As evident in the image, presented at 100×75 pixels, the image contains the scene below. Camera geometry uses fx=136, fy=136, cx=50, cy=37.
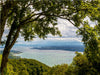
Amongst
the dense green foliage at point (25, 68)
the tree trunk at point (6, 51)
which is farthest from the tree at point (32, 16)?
the dense green foliage at point (25, 68)

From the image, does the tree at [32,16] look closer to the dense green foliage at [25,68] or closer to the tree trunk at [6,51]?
the tree trunk at [6,51]

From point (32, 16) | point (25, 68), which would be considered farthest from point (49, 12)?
point (25, 68)

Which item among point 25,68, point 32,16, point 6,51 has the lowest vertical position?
point 25,68

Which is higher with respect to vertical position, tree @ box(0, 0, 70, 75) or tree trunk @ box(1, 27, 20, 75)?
tree @ box(0, 0, 70, 75)

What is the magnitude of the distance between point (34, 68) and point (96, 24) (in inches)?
334

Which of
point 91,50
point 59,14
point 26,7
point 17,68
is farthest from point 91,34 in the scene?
point 17,68

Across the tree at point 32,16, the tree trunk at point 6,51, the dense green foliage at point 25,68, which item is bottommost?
the dense green foliage at point 25,68

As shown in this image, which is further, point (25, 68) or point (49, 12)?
point (25, 68)

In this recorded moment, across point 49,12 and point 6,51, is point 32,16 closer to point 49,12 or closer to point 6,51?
point 49,12

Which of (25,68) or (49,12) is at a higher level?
(49,12)

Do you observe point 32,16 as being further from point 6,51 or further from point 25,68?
point 25,68

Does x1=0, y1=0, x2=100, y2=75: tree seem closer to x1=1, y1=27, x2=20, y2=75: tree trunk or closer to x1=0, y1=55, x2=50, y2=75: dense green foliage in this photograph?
x1=1, y1=27, x2=20, y2=75: tree trunk

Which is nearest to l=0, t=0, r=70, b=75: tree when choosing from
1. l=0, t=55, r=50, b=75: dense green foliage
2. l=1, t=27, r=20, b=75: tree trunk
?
l=1, t=27, r=20, b=75: tree trunk

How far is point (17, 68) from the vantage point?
13.4 m
